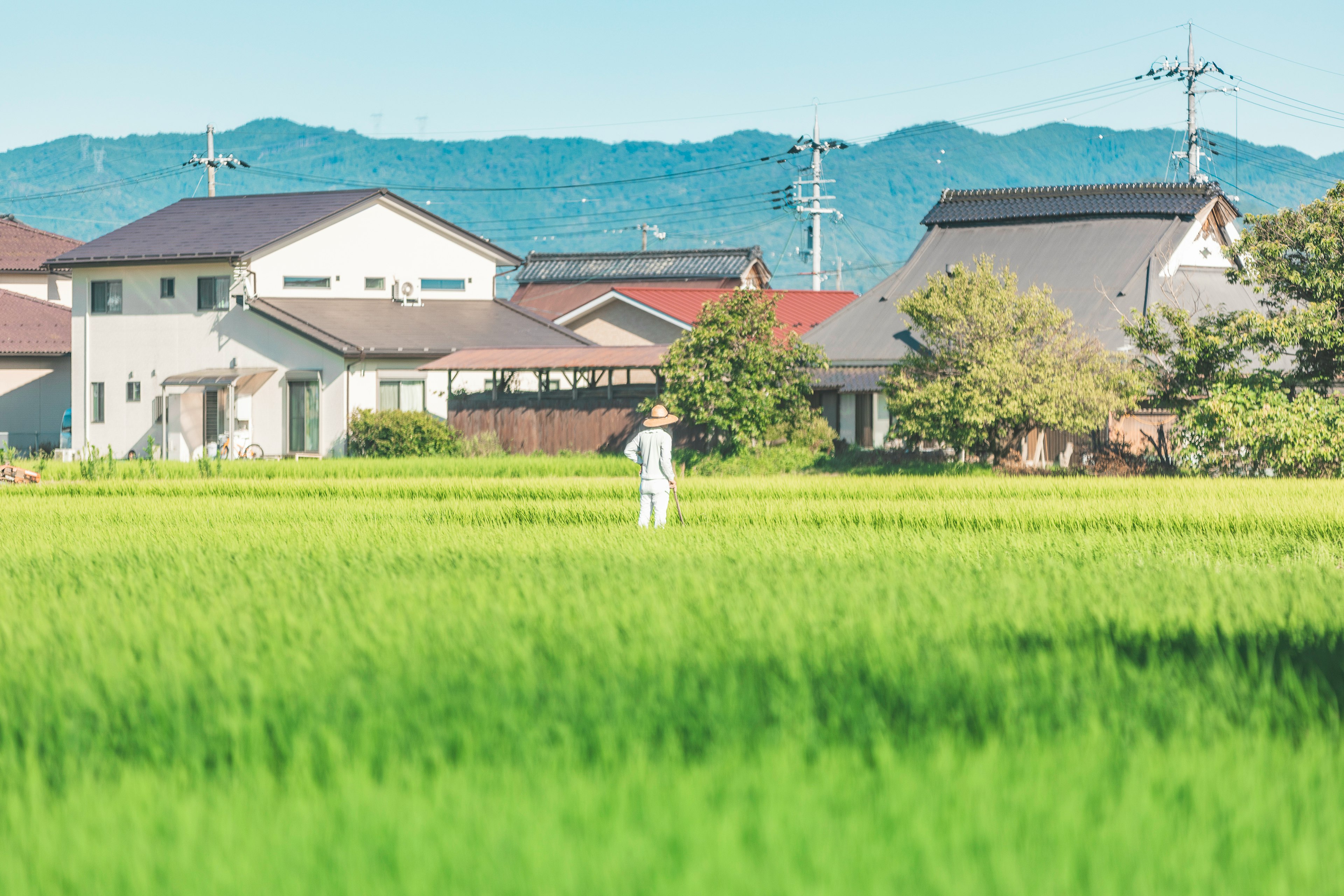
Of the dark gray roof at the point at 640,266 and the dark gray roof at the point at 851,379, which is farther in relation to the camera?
the dark gray roof at the point at 640,266

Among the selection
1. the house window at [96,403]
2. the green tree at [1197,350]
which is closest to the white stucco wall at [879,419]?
the green tree at [1197,350]

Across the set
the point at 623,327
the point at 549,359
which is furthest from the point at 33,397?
the point at 549,359

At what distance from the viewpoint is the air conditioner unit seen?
115ft

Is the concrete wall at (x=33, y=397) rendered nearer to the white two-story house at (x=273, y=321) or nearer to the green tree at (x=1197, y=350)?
the white two-story house at (x=273, y=321)

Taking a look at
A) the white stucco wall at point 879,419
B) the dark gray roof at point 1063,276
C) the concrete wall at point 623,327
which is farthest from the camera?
the concrete wall at point 623,327

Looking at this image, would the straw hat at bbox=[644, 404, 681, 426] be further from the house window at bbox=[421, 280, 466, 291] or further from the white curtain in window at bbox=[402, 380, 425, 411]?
the house window at bbox=[421, 280, 466, 291]

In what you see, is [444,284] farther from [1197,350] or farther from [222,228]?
[1197,350]

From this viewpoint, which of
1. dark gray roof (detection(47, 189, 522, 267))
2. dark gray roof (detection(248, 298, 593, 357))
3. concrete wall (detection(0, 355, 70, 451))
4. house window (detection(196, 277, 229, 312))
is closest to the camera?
dark gray roof (detection(248, 298, 593, 357))

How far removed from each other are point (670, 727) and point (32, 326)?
132 feet

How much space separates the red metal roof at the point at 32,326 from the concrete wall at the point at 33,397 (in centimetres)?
22

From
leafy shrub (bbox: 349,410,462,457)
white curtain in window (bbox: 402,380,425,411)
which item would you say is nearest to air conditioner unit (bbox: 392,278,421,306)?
white curtain in window (bbox: 402,380,425,411)

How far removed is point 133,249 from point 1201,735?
113ft

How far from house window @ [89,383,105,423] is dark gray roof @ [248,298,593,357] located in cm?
574

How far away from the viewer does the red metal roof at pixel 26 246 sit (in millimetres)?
44750
